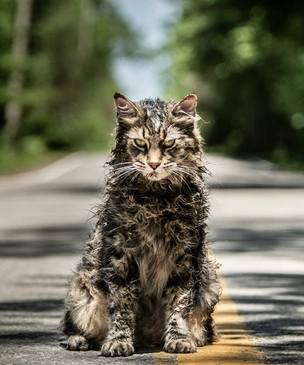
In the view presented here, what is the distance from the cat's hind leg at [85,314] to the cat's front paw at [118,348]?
21 centimetres

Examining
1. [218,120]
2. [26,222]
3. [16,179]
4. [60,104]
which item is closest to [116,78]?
[60,104]

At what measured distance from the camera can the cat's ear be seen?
6344 mm

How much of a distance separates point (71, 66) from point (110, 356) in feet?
244

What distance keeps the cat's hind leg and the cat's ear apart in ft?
3.51

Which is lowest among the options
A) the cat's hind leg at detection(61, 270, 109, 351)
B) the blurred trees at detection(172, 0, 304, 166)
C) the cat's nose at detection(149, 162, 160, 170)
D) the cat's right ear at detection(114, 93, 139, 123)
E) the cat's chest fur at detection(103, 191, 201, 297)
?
the cat's hind leg at detection(61, 270, 109, 351)

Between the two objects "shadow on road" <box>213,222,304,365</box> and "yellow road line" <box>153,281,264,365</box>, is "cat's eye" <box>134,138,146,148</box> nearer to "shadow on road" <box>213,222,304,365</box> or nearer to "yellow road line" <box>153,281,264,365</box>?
"yellow road line" <box>153,281,264,365</box>

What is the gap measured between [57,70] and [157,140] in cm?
7309

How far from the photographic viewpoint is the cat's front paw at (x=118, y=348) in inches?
250

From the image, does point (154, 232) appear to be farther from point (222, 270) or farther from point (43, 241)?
point (43, 241)

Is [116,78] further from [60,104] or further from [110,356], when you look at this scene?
[110,356]

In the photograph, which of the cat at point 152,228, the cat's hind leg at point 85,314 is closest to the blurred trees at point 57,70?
the cat's hind leg at point 85,314

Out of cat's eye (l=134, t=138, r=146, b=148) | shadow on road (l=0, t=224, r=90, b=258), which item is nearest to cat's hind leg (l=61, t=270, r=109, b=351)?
cat's eye (l=134, t=138, r=146, b=148)

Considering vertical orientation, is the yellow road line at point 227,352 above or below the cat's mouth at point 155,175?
below

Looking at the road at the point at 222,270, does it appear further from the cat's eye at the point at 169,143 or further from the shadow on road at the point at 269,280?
the cat's eye at the point at 169,143
